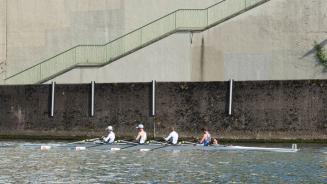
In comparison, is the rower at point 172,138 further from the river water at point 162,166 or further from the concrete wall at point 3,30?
the concrete wall at point 3,30

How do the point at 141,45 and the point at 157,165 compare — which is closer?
the point at 157,165

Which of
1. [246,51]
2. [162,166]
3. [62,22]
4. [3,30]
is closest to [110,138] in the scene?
[162,166]

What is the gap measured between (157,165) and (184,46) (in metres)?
15.0

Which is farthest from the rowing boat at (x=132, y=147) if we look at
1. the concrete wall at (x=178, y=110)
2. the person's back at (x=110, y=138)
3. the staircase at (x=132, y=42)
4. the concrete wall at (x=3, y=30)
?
the concrete wall at (x=3, y=30)

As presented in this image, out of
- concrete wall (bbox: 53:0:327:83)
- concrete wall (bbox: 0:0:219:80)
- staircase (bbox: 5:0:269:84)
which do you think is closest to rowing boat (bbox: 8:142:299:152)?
concrete wall (bbox: 53:0:327:83)

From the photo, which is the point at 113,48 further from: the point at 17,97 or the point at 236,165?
the point at 236,165

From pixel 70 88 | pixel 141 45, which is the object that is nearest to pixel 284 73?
pixel 141 45

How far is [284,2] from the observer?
41.0m

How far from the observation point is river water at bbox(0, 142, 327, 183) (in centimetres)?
2497

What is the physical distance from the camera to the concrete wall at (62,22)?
4650cm

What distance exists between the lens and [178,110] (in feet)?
126

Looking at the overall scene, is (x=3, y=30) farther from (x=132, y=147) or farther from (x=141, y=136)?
(x=132, y=147)

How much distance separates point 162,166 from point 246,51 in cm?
1537

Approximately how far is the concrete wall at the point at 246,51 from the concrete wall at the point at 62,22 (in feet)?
12.5
